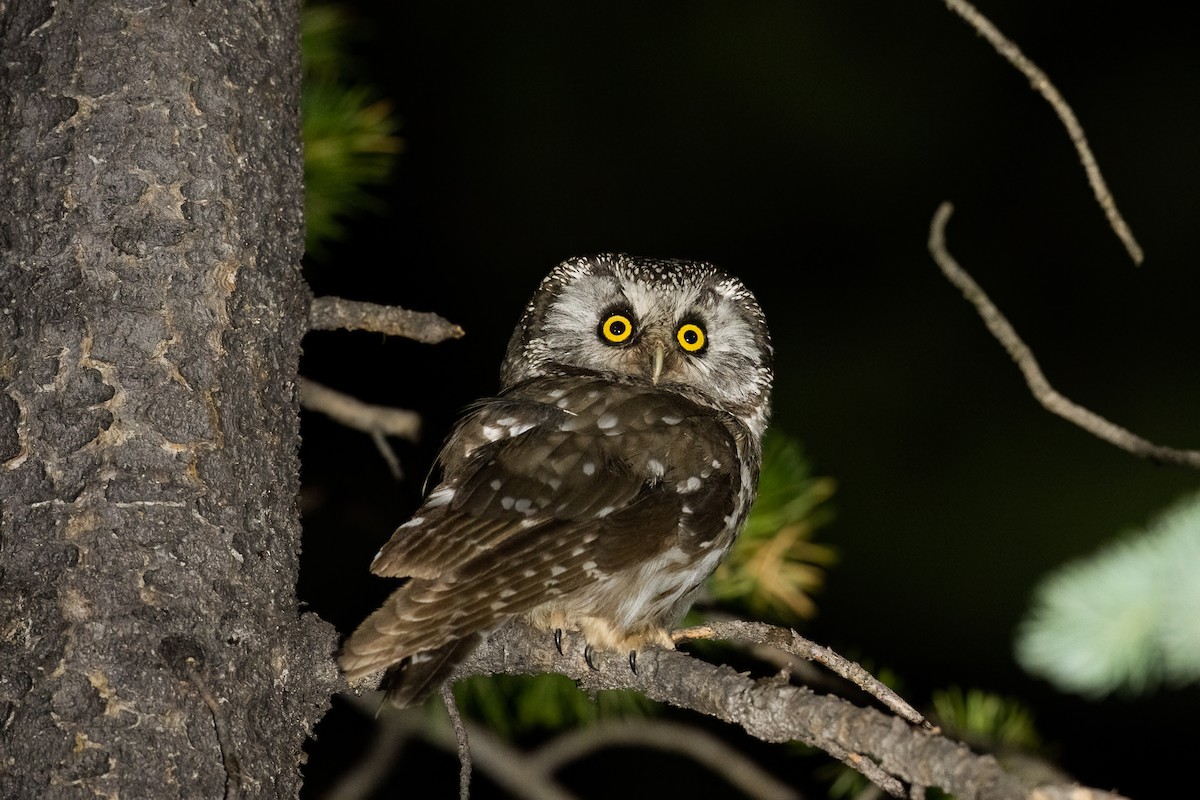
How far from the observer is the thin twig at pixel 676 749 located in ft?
8.95

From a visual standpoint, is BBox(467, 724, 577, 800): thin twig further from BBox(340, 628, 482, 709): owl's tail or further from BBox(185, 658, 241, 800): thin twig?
BBox(185, 658, 241, 800): thin twig

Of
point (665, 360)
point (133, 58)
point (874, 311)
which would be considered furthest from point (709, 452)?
point (874, 311)

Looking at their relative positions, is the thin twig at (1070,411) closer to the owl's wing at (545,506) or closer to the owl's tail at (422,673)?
the owl's wing at (545,506)

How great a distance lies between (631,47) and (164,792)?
15.0 feet

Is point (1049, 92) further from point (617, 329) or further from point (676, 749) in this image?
point (676, 749)

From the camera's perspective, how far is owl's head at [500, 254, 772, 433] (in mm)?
3266

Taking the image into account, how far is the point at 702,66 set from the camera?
5871 mm

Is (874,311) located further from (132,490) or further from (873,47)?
(132,490)

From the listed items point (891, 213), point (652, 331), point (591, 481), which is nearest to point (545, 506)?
point (591, 481)

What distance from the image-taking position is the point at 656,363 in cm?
316

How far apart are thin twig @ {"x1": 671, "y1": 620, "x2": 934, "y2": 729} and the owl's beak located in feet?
3.39

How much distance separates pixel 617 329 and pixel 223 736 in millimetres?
1656

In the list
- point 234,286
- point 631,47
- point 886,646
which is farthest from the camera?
point 631,47

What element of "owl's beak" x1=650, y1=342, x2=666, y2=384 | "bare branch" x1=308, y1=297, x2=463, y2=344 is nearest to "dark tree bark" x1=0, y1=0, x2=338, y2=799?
"bare branch" x1=308, y1=297, x2=463, y2=344
